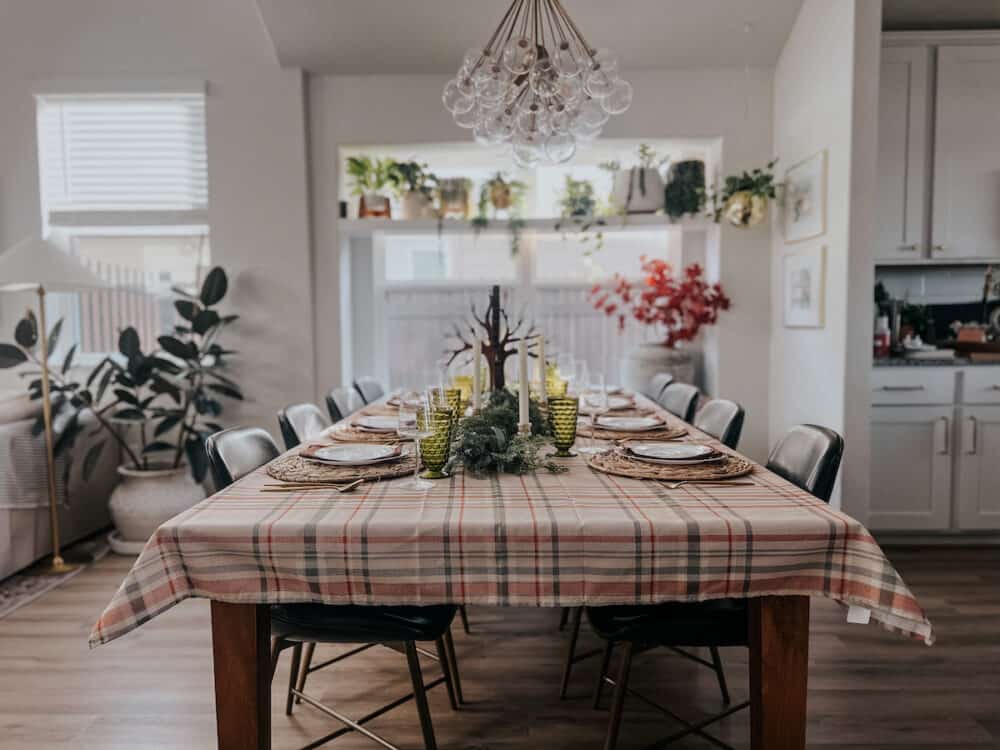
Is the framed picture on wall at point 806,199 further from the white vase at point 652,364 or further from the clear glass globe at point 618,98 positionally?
the clear glass globe at point 618,98

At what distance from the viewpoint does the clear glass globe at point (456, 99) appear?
287cm

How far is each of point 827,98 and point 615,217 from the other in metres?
1.22

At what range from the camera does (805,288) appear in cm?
372

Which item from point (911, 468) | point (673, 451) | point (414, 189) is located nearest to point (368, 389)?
point (414, 189)

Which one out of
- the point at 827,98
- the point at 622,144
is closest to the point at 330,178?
the point at 622,144

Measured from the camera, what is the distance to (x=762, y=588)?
1464 mm

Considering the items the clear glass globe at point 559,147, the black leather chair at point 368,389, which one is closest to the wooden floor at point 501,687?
the black leather chair at point 368,389

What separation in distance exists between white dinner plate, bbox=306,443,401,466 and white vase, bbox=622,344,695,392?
2.38 metres

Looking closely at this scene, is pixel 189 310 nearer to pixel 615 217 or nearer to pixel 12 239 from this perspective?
pixel 12 239

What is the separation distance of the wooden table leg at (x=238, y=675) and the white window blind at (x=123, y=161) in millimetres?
3256

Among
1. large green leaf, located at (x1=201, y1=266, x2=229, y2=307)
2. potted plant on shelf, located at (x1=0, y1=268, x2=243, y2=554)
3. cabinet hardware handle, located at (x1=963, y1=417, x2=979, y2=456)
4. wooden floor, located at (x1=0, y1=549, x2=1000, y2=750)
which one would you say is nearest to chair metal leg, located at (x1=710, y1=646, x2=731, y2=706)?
wooden floor, located at (x1=0, y1=549, x2=1000, y2=750)

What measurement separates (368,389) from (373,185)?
4.34 ft

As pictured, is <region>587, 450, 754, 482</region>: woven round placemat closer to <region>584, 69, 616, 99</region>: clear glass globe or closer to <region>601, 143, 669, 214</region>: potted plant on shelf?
<region>584, 69, 616, 99</region>: clear glass globe

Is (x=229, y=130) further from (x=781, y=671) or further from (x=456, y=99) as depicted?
(x=781, y=671)
